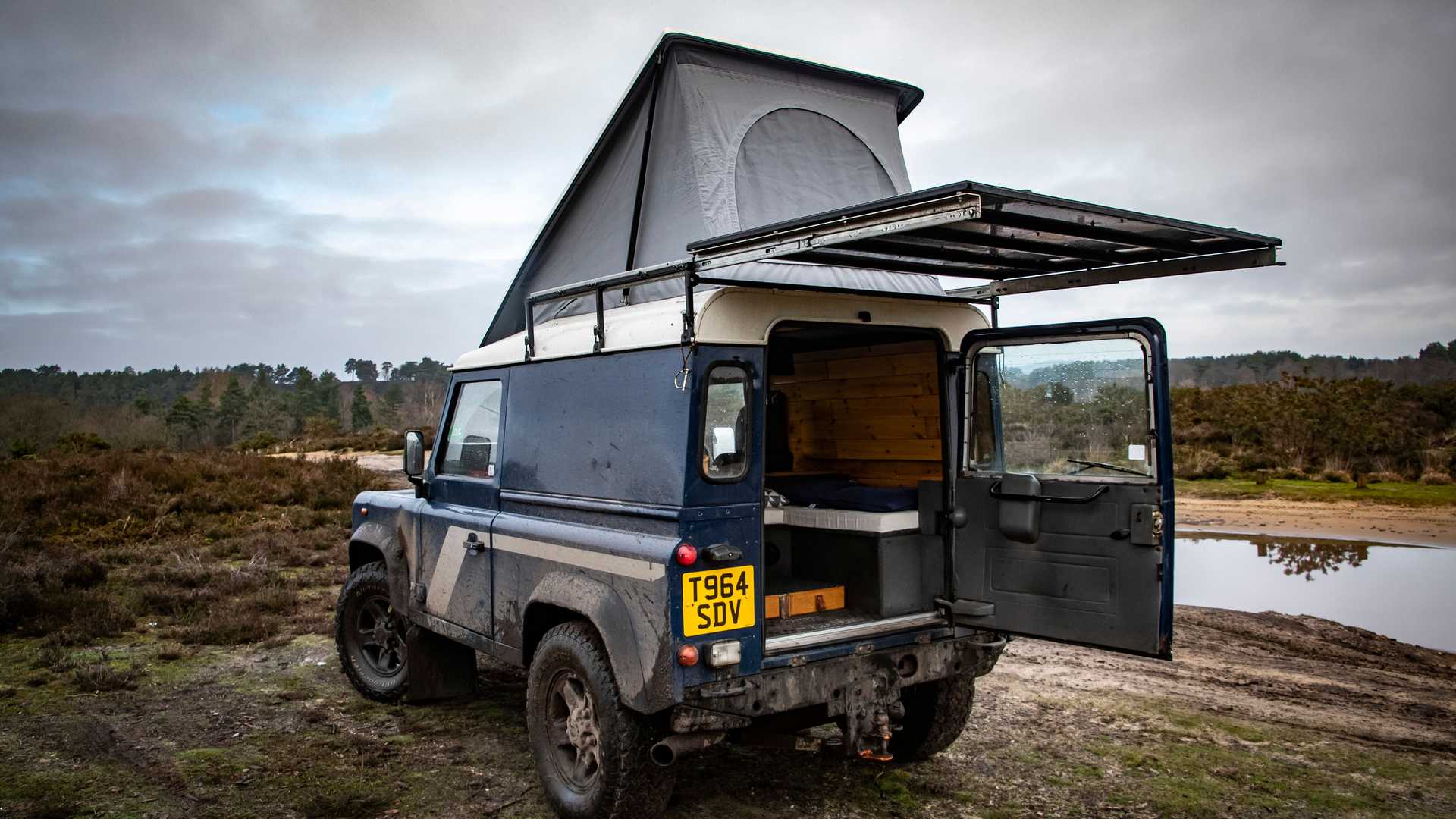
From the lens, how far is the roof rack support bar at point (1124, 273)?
14.2 feet

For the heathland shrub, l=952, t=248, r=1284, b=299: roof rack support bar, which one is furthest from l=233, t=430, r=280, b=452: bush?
l=952, t=248, r=1284, b=299: roof rack support bar

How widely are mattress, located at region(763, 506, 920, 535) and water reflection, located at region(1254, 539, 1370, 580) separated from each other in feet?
30.6

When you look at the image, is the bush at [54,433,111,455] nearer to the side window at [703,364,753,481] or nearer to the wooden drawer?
the wooden drawer

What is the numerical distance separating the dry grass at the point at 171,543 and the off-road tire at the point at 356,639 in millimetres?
1894

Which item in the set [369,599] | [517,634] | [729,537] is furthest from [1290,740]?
[369,599]

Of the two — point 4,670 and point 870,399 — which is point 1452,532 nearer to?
point 870,399

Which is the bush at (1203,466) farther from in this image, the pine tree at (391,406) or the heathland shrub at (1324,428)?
the pine tree at (391,406)

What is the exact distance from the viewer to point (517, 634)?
4.94m

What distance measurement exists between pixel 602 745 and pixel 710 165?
370 centimetres

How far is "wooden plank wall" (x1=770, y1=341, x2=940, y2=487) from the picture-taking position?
17.4ft

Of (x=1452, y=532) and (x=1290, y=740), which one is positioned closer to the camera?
(x=1290, y=740)

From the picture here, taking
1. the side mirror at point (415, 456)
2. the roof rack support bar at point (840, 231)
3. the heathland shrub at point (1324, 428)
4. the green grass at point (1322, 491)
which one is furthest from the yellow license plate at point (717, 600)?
the heathland shrub at point (1324, 428)

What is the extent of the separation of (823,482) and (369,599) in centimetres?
342

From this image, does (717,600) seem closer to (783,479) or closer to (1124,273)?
(783,479)
